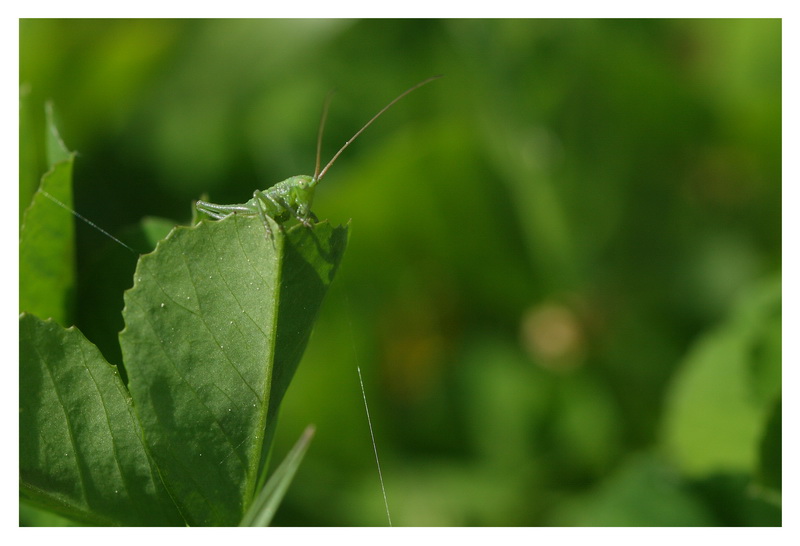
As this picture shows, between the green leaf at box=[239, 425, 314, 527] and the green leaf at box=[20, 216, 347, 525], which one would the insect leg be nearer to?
the green leaf at box=[20, 216, 347, 525]

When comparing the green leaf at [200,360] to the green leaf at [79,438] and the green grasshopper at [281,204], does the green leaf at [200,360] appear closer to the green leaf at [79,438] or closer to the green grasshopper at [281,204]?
the green leaf at [79,438]

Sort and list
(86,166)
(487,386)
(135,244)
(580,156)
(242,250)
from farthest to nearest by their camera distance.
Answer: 1. (580,156)
2. (487,386)
3. (86,166)
4. (135,244)
5. (242,250)

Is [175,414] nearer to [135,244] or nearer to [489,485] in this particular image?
[135,244]

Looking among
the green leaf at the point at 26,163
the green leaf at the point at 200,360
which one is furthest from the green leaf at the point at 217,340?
the green leaf at the point at 26,163

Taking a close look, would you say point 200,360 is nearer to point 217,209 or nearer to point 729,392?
point 217,209

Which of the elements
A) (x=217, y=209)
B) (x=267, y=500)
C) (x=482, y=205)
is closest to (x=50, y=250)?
(x=217, y=209)

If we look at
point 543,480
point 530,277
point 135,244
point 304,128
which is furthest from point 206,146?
point 543,480
